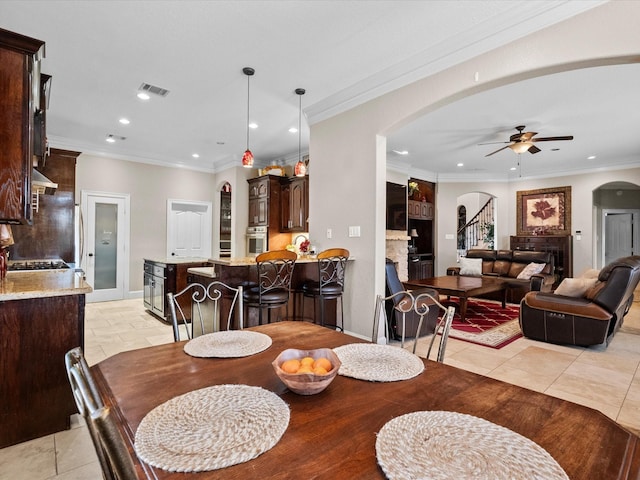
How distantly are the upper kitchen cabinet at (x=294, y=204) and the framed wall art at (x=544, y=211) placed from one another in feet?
18.8

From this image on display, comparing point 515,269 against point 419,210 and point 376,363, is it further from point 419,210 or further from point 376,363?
point 376,363

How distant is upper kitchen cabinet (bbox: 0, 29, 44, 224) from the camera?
194 centimetres

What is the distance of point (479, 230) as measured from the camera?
10.7 meters

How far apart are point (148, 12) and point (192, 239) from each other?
5.35 meters

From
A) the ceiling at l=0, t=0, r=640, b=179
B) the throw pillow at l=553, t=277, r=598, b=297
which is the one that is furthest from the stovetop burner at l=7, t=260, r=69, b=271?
the throw pillow at l=553, t=277, r=598, b=297

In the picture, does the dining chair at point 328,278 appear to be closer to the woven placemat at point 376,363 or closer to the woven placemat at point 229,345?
the woven placemat at point 229,345

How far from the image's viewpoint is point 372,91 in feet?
12.1

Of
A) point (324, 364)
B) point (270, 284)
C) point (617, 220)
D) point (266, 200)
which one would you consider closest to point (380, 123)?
point (270, 284)

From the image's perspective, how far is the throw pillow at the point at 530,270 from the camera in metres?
6.43

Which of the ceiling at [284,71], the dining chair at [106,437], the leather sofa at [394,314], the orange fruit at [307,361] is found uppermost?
the ceiling at [284,71]

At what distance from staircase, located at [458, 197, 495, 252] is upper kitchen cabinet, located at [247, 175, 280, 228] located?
A: 6333 mm

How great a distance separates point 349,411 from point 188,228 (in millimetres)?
7163

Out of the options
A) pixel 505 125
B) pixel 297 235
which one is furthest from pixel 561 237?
pixel 297 235

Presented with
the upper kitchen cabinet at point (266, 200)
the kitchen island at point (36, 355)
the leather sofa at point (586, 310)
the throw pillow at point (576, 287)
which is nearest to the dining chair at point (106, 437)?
the kitchen island at point (36, 355)
